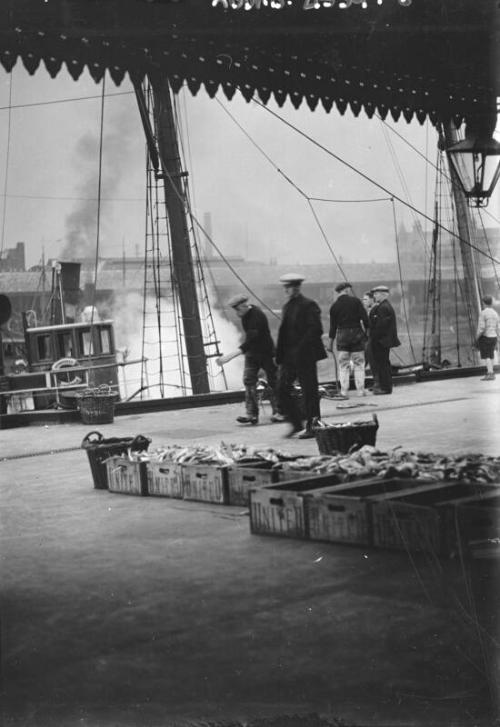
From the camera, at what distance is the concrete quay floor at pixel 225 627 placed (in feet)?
13.2

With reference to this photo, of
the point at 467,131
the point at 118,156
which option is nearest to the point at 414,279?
the point at 118,156

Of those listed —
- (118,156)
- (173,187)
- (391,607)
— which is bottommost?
(391,607)

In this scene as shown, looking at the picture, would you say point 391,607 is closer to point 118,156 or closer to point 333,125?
point 118,156

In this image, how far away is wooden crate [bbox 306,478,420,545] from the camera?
21.9ft

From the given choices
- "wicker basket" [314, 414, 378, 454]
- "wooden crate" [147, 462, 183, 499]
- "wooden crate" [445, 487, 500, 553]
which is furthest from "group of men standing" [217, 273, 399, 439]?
"wooden crate" [445, 487, 500, 553]

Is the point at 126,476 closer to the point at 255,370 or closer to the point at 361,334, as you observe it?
the point at 255,370

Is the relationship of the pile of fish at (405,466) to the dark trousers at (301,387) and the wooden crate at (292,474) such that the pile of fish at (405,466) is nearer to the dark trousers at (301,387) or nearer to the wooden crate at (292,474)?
the wooden crate at (292,474)

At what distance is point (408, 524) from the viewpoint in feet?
21.1

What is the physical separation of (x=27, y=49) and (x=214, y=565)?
10.9 ft

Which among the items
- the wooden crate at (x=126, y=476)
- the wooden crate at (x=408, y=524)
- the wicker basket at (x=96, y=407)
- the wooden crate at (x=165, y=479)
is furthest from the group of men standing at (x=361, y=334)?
the wooden crate at (x=408, y=524)

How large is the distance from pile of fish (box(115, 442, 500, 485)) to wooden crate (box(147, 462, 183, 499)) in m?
0.08

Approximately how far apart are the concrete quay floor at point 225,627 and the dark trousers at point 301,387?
157 inches

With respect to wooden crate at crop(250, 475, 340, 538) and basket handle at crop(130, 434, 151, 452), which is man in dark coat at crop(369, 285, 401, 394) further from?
wooden crate at crop(250, 475, 340, 538)

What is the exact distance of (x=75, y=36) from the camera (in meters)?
6.27
